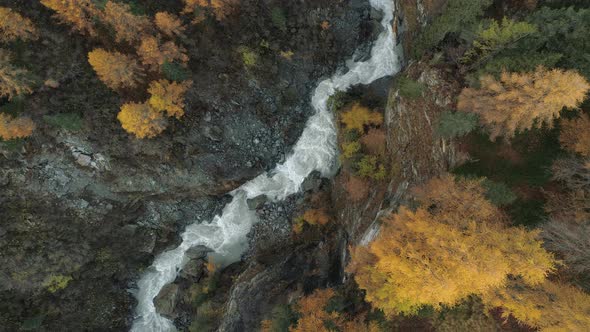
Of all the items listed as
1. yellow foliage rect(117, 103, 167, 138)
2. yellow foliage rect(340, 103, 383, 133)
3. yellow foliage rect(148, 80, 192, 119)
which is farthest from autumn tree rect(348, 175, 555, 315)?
yellow foliage rect(117, 103, 167, 138)

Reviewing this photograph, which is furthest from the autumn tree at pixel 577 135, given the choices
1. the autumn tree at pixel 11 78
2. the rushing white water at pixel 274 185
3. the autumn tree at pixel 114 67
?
the autumn tree at pixel 11 78

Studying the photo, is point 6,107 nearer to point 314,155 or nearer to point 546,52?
point 314,155

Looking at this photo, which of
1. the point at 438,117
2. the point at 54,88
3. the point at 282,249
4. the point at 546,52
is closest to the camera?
the point at 546,52

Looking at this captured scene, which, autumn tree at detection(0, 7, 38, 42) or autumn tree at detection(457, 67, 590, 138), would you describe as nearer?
autumn tree at detection(457, 67, 590, 138)

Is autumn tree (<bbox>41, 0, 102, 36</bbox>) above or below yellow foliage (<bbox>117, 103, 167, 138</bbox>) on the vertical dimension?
above

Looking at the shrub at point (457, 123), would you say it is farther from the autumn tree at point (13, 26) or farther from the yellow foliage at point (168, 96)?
the autumn tree at point (13, 26)

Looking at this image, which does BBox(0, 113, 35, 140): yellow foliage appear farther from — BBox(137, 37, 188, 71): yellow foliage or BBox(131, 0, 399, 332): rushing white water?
BBox(131, 0, 399, 332): rushing white water

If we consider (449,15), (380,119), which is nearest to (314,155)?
(380,119)
